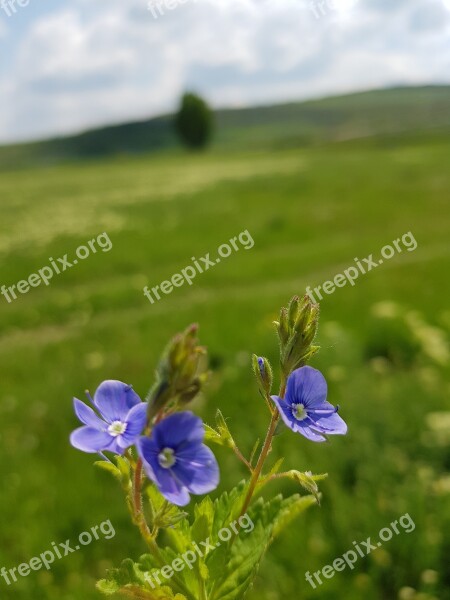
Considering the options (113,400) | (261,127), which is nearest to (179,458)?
(113,400)

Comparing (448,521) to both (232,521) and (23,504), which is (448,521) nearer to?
(232,521)

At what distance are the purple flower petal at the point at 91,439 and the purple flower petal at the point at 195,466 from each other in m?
0.16

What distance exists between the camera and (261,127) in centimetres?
14250

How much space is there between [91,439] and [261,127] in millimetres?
146948

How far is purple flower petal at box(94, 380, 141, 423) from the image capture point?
1.37m

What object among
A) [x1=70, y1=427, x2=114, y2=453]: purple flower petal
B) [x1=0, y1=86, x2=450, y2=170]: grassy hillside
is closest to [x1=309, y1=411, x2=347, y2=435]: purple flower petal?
[x1=70, y1=427, x2=114, y2=453]: purple flower petal

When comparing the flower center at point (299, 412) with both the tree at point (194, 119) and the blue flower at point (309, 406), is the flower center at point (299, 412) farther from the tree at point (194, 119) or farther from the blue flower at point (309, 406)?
the tree at point (194, 119)

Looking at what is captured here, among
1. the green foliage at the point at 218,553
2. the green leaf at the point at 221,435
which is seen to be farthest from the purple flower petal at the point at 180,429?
the green foliage at the point at 218,553

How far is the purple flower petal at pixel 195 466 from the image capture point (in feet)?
3.74

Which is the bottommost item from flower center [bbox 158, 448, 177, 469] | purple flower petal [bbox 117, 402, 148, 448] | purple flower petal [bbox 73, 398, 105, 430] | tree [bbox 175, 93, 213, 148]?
flower center [bbox 158, 448, 177, 469]

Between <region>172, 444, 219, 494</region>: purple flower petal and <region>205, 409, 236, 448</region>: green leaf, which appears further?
<region>205, 409, 236, 448</region>: green leaf

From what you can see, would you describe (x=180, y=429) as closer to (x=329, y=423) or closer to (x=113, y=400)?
(x=113, y=400)

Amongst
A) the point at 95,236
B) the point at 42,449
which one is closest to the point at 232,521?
the point at 42,449

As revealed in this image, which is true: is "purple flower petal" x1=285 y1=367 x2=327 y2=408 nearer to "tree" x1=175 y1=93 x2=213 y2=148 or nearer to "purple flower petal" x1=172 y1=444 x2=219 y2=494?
"purple flower petal" x1=172 y1=444 x2=219 y2=494
